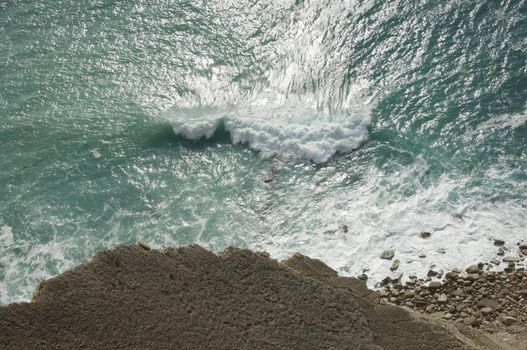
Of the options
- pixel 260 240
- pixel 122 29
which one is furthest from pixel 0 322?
pixel 122 29

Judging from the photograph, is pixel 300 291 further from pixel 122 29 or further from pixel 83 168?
pixel 122 29

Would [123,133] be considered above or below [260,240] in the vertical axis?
above

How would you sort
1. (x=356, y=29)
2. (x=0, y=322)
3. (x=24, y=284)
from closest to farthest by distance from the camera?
1. (x=0, y=322)
2. (x=24, y=284)
3. (x=356, y=29)

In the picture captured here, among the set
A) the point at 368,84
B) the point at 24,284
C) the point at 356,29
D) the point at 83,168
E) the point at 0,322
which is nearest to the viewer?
the point at 0,322

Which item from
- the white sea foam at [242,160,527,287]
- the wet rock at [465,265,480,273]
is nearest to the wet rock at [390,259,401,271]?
the white sea foam at [242,160,527,287]

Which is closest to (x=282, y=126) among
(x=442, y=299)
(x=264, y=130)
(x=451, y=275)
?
(x=264, y=130)

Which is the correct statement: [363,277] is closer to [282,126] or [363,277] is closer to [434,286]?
[434,286]
